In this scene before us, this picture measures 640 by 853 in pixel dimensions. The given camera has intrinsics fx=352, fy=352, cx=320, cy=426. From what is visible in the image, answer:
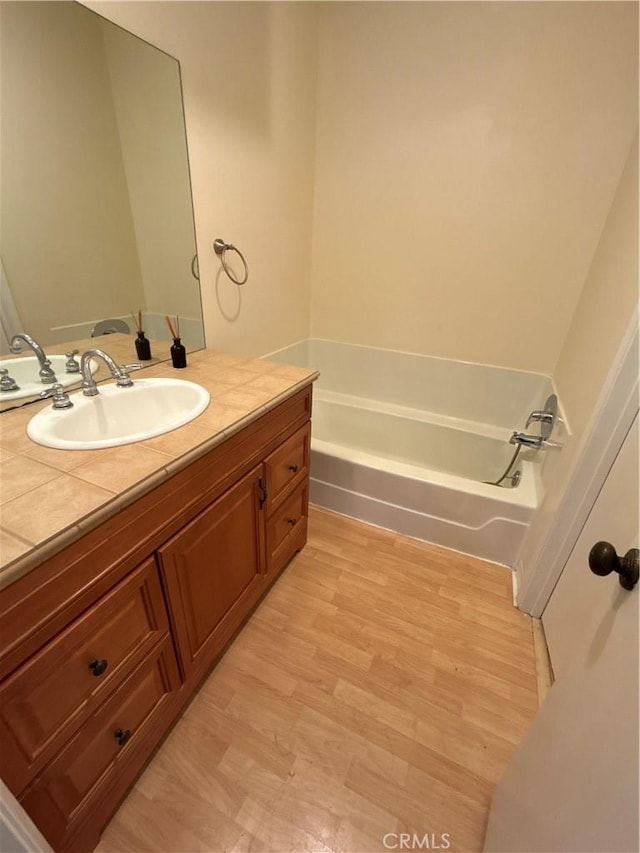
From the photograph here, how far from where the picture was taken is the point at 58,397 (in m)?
0.97

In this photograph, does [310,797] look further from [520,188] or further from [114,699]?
[520,188]

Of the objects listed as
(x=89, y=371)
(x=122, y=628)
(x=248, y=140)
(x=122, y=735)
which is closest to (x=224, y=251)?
(x=248, y=140)

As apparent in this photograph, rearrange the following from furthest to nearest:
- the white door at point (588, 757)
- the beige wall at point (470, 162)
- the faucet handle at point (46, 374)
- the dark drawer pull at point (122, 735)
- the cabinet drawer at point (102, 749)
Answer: the beige wall at point (470, 162) → the faucet handle at point (46, 374) → the dark drawer pull at point (122, 735) → the cabinet drawer at point (102, 749) → the white door at point (588, 757)

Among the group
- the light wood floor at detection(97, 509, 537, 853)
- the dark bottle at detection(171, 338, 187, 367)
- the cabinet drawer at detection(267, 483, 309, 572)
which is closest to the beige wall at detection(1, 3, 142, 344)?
the dark bottle at detection(171, 338, 187, 367)

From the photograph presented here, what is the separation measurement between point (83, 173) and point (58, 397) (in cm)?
69

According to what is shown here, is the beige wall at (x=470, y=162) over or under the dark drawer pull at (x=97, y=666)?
over

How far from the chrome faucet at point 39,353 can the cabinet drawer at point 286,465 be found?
0.70 meters

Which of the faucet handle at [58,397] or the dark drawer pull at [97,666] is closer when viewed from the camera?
the dark drawer pull at [97,666]

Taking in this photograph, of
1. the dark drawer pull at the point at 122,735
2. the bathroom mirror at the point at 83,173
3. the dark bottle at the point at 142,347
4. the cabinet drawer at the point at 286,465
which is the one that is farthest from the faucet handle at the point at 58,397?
the dark drawer pull at the point at 122,735

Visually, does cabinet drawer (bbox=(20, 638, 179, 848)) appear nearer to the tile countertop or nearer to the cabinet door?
the cabinet door

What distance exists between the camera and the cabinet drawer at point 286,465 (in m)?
1.21

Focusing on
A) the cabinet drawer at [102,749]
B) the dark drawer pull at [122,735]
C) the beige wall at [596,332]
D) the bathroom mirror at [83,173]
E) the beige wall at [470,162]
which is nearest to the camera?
the cabinet drawer at [102,749]

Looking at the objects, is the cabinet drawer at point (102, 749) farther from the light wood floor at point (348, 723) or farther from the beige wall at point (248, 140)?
the beige wall at point (248, 140)

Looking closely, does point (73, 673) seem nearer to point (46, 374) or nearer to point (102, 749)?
point (102, 749)
